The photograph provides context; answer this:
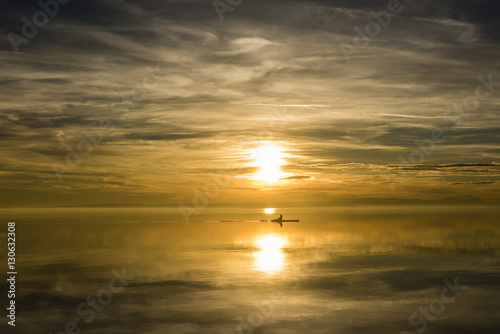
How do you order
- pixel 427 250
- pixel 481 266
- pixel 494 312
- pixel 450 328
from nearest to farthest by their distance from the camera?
pixel 450 328, pixel 494 312, pixel 481 266, pixel 427 250

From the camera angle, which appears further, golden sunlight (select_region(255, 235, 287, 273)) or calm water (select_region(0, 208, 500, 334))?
golden sunlight (select_region(255, 235, 287, 273))

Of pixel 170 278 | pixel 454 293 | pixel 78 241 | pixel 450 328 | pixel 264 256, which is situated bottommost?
pixel 450 328

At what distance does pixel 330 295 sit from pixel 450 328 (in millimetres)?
9699

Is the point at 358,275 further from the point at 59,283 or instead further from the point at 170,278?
the point at 59,283

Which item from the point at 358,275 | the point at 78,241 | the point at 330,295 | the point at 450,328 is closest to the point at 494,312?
the point at 450,328

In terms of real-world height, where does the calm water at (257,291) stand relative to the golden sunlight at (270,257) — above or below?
below

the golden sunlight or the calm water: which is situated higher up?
the golden sunlight

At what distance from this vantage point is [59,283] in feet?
132

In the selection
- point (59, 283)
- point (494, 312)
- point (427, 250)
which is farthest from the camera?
point (427, 250)

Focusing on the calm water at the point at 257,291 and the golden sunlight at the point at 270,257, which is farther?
the golden sunlight at the point at 270,257

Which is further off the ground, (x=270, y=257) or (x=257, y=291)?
(x=270, y=257)

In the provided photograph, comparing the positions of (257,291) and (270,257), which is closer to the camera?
(257,291)

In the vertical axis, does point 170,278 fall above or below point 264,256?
below

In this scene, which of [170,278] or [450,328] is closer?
[450,328]
